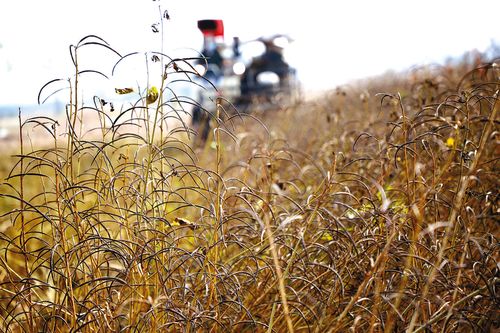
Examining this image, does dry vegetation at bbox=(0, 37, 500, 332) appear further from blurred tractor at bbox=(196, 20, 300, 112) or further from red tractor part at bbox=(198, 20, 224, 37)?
blurred tractor at bbox=(196, 20, 300, 112)

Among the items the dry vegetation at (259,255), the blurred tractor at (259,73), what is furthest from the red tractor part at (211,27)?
the blurred tractor at (259,73)

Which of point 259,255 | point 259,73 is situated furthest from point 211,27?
point 259,73

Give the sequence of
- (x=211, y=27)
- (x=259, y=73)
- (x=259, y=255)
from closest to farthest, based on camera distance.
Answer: (x=259, y=255), (x=211, y=27), (x=259, y=73)

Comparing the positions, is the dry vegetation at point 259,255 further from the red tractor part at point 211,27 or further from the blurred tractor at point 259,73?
the blurred tractor at point 259,73

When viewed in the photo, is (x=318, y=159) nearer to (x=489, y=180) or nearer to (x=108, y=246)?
Result: (x=489, y=180)

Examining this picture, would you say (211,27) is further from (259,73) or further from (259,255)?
(259,73)

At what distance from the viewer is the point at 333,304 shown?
157 centimetres

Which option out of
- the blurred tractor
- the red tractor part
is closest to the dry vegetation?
the red tractor part

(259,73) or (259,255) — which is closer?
(259,255)

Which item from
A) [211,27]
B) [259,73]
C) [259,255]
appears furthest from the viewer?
[259,73]

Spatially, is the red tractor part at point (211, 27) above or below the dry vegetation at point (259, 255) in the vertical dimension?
above

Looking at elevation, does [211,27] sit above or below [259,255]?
above

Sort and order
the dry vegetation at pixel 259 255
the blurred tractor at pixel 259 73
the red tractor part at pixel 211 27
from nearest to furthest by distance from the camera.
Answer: the dry vegetation at pixel 259 255 → the red tractor part at pixel 211 27 → the blurred tractor at pixel 259 73

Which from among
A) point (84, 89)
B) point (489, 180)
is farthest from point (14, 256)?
point (489, 180)
